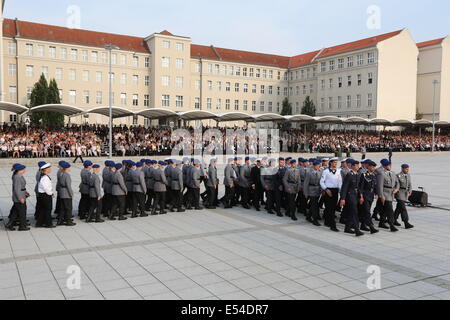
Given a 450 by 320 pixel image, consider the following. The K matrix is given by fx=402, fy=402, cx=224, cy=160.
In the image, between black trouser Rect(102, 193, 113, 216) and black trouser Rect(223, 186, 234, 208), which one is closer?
black trouser Rect(102, 193, 113, 216)

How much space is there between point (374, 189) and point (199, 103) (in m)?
63.5

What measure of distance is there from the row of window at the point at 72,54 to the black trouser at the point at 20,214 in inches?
2225

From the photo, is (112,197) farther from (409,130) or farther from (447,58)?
(447,58)

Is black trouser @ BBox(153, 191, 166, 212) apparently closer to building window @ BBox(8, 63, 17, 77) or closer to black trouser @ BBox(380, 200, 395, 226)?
black trouser @ BBox(380, 200, 395, 226)

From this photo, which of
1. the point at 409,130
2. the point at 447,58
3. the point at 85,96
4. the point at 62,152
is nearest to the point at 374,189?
the point at 62,152

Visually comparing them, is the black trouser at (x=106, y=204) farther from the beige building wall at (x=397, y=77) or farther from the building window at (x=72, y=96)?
the beige building wall at (x=397, y=77)

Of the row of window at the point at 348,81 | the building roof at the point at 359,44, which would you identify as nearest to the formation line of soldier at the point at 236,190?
the row of window at the point at 348,81

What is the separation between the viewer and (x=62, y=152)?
89.4 ft

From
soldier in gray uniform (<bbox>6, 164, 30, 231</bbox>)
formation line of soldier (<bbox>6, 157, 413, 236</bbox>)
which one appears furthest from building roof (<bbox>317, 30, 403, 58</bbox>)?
soldier in gray uniform (<bbox>6, 164, 30, 231</bbox>)

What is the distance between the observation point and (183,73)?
66.4 meters

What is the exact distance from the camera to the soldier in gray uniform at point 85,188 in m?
10.5

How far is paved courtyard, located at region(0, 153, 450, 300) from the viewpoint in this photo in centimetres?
581

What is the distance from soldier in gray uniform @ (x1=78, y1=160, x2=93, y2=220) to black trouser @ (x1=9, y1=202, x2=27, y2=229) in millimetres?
1583

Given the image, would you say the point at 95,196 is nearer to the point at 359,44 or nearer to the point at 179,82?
the point at 179,82
